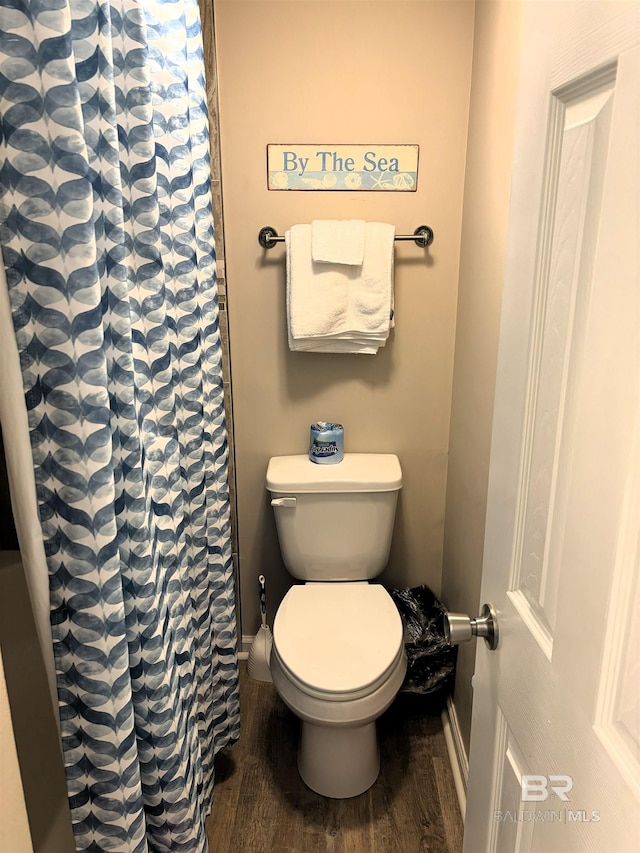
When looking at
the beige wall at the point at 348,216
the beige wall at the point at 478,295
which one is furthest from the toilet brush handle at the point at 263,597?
the beige wall at the point at 478,295

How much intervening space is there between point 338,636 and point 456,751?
0.53m

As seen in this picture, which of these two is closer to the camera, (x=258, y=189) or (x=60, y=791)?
(x=60, y=791)

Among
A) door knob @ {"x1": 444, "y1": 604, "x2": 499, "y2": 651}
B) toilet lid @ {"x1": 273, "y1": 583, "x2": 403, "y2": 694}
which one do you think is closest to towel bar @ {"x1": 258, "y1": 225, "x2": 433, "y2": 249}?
toilet lid @ {"x1": 273, "y1": 583, "x2": 403, "y2": 694}

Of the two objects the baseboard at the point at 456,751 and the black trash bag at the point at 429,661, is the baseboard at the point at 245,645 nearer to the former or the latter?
the black trash bag at the point at 429,661

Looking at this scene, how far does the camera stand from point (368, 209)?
6.37 ft

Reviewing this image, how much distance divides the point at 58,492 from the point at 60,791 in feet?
1.25

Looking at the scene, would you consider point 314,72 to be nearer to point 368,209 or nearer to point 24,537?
point 368,209

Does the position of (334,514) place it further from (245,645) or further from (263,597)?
(245,645)

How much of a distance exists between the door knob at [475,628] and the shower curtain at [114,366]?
495 millimetres

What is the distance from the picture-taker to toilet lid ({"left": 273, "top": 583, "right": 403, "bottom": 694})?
1.57 meters

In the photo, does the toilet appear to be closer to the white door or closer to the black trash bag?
the black trash bag

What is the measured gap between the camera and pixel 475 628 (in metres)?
0.88

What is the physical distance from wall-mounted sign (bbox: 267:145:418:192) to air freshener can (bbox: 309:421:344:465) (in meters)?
0.75

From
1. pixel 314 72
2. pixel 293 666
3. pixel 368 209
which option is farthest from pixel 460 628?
pixel 314 72
